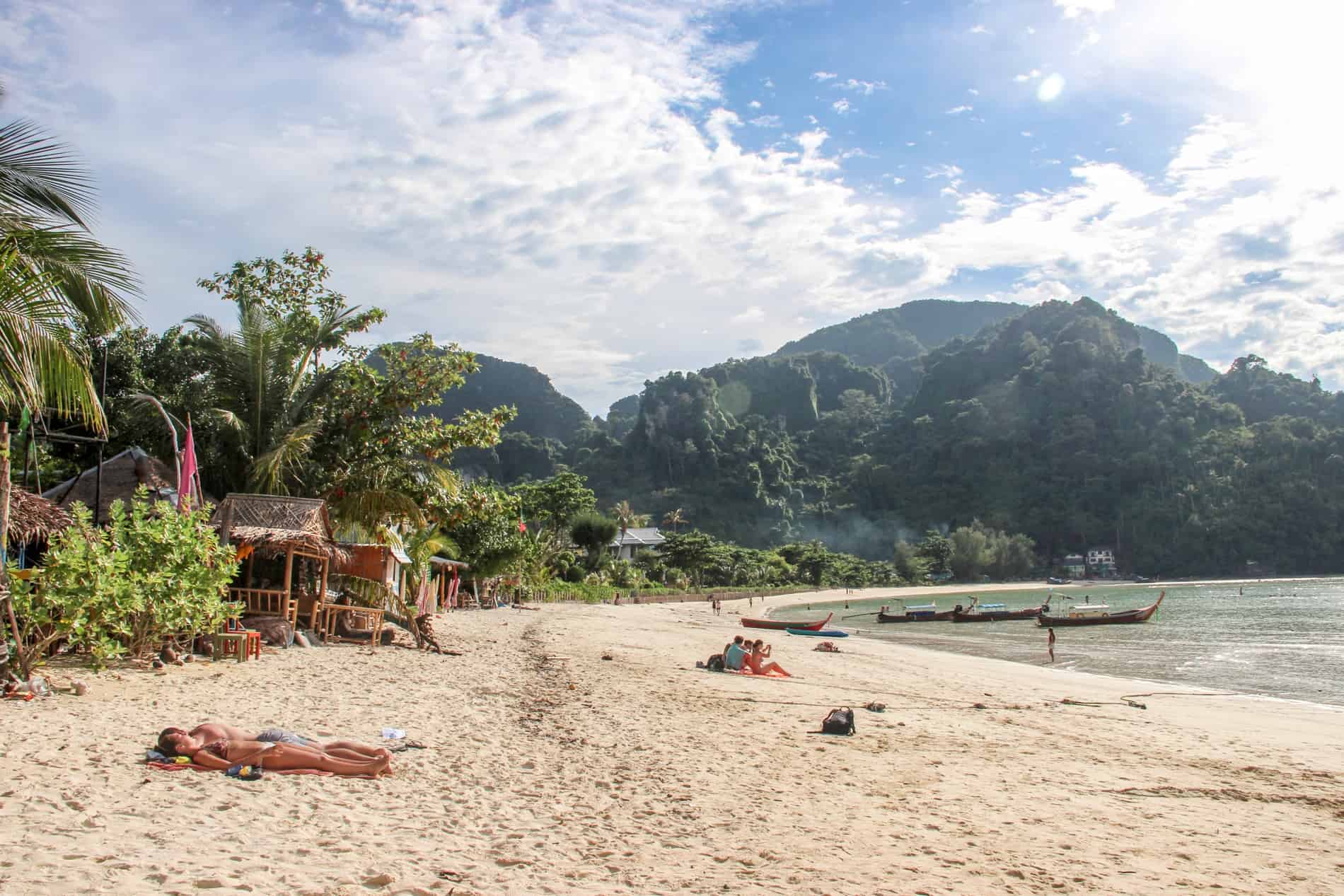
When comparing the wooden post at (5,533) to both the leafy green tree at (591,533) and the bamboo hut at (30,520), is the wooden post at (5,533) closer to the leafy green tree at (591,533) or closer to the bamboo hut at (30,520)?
the bamboo hut at (30,520)

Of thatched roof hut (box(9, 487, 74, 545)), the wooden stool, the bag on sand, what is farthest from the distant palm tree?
the bag on sand

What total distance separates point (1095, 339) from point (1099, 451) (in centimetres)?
2116

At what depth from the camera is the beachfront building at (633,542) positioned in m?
66.9

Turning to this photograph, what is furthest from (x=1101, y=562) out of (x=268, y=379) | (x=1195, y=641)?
(x=268, y=379)

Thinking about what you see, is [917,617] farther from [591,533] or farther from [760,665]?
[760,665]

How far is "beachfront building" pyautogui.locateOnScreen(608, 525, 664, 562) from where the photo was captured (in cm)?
6688

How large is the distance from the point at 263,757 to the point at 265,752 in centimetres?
2

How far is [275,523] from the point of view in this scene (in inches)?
470

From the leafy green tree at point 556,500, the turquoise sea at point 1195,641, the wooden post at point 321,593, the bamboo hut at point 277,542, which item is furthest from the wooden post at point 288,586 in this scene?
the leafy green tree at point 556,500

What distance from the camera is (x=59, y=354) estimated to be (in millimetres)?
7223

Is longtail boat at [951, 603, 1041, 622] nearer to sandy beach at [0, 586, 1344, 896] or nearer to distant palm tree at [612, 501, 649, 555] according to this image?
distant palm tree at [612, 501, 649, 555]

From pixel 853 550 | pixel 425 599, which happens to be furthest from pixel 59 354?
pixel 853 550

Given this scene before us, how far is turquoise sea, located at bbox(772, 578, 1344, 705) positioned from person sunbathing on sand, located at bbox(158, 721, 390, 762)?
15621 millimetres

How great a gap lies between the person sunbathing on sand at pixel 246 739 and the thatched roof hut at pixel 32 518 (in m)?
5.22
